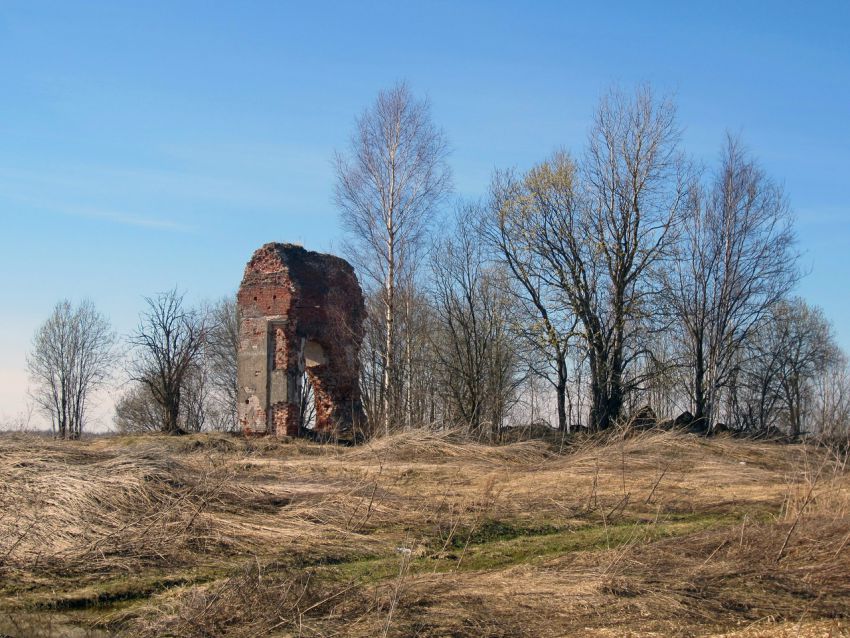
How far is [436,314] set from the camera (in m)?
27.5

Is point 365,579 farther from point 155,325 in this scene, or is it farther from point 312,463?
point 155,325

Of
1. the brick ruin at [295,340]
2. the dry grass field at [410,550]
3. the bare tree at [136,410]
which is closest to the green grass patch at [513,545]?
the dry grass field at [410,550]

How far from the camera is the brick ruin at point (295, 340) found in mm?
21422

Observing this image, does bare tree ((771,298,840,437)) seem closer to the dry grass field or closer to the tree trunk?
the tree trunk

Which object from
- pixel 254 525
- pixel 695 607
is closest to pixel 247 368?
pixel 254 525

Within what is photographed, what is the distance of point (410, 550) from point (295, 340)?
51.4 ft

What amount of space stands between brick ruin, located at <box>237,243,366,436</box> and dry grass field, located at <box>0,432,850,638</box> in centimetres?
910

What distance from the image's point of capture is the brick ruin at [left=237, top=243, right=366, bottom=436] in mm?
21422

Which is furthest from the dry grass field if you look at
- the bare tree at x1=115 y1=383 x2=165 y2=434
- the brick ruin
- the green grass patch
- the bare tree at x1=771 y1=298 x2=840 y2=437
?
the bare tree at x1=115 y1=383 x2=165 y2=434

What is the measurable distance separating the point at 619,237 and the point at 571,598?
18725 millimetres

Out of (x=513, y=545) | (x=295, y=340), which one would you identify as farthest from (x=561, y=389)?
(x=513, y=545)

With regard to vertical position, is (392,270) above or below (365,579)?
above

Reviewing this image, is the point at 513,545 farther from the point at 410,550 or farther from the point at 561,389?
the point at 561,389

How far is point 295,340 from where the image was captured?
21.6 meters
